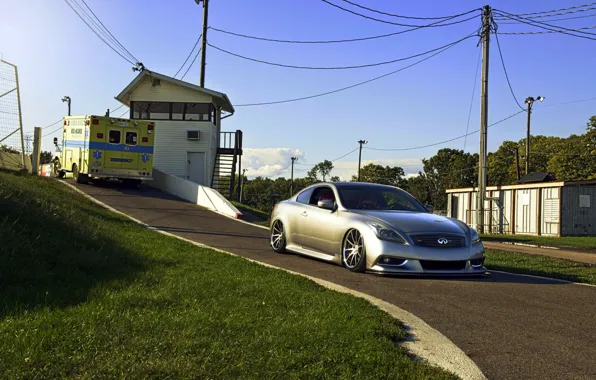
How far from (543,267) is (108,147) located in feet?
60.1

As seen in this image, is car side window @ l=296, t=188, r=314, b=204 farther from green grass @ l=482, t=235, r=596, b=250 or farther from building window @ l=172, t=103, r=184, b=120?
building window @ l=172, t=103, r=184, b=120

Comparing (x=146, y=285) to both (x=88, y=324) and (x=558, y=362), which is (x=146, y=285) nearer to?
(x=88, y=324)

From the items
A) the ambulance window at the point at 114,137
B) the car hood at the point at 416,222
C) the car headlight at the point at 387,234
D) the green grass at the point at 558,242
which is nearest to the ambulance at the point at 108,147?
the ambulance window at the point at 114,137

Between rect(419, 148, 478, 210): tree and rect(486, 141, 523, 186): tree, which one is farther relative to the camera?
rect(419, 148, 478, 210): tree

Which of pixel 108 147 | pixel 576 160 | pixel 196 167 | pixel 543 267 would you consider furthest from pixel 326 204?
pixel 576 160

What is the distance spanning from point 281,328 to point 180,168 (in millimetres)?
28719

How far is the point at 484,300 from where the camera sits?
6066 millimetres

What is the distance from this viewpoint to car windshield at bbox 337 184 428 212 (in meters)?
8.88

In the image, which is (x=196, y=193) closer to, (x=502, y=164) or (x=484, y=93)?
(x=484, y=93)

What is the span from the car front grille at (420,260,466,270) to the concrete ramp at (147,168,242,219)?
12590 millimetres

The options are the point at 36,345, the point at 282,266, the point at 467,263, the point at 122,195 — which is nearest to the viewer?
the point at 36,345

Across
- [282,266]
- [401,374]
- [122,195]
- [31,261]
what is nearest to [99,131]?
[122,195]

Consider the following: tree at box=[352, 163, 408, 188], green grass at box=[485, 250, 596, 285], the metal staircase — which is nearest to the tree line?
tree at box=[352, 163, 408, 188]

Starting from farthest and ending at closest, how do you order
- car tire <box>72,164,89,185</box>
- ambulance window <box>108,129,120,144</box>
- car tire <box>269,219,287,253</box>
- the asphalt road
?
car tire <box>72,164,89,185</box>
ambulance window <box>108,129,120,144</box>
car tire <box>269,219,287,253</box>
the asphalt road
